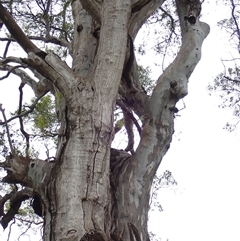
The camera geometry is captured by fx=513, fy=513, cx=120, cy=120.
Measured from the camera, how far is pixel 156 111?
3877 millimetres

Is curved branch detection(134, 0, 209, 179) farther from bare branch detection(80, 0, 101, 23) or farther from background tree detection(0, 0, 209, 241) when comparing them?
bare branch detection(80, 0, 101, 23)

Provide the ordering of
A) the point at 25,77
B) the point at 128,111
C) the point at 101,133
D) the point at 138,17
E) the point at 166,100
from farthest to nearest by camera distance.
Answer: the point at 25,77 → the point at 138,17 → the point at 128,111 → the point at 166,100 → the point at 101,133

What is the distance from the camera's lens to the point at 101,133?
126 inches

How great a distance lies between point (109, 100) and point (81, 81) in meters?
0.22

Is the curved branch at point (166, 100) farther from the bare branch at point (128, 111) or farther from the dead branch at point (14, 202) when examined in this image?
the dead branch at point (14, 202)

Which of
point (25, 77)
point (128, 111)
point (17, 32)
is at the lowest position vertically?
point (128, 111)

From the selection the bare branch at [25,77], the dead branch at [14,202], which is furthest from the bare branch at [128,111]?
the bare branch at [25,77]

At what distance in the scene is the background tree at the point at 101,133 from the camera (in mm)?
3014

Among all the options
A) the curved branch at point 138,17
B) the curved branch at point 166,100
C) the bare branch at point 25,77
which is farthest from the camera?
the bare branch at point 25,77

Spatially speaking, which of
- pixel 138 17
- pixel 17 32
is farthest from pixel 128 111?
pixel 17 32

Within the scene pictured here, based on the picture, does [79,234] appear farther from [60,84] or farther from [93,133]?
[60,84]

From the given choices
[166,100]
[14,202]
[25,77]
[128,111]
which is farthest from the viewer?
[25,77]

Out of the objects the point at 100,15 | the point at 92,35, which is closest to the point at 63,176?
the point at 100,15

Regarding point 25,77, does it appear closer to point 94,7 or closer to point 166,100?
point 94,7
